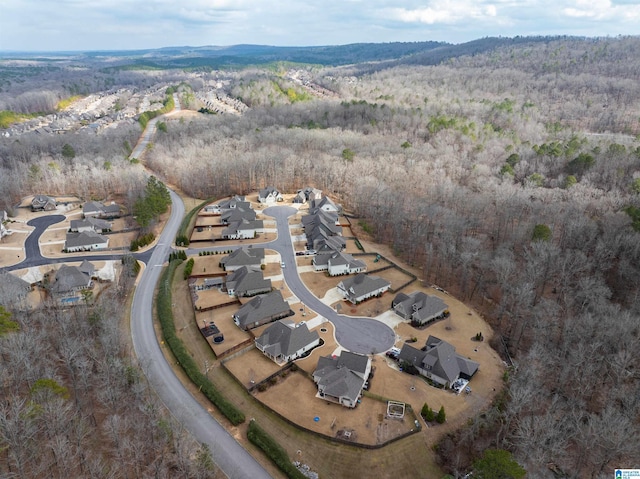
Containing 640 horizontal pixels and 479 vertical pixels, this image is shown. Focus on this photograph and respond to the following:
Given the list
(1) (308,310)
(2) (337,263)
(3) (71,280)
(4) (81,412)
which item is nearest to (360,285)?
(2) (337,263)

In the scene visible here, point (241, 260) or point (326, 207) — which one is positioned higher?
point (326, 207)

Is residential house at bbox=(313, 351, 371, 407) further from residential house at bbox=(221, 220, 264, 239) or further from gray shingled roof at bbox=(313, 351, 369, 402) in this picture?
residential house at bbox=(221, 220, 264, 239)

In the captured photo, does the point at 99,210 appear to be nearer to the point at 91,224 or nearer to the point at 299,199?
the point at 91,224

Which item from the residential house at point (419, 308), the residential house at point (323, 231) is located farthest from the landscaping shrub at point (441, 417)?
the residential house at point (323, 231)

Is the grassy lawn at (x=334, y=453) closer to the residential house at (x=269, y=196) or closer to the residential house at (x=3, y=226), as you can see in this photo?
the residential house at (x=269, y=196)

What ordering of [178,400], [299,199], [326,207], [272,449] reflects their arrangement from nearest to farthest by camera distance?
1. [272,449]
2. [178,400]
3. [326,207]
4. [299,199]

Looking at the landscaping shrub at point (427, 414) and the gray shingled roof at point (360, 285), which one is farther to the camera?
the gray shingled roof at point (360, 285)

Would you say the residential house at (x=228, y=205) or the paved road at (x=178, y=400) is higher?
the residential house at (x=228, y=205)

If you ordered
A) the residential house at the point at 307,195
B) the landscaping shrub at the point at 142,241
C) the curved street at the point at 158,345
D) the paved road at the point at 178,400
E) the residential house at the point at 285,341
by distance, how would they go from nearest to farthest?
the paved road at the point at 178,400 < the curved street at the point at 158,345 < the residential house at the point at 285,341 < the landscaping shrub at the point at 142,241 < the residential house at the point at 307,195
